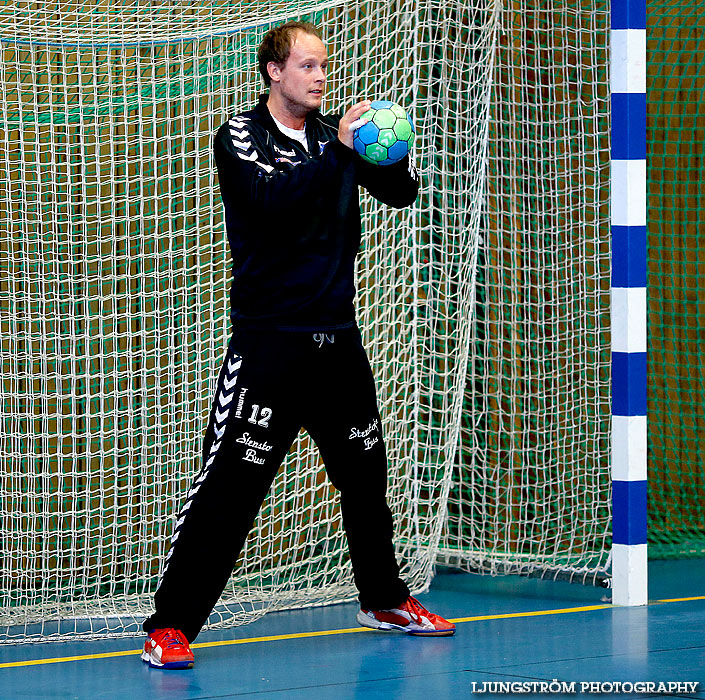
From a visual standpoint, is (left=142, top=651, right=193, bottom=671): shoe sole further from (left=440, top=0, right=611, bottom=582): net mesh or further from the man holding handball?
(left=440, top=0, right=611, bottom=582): net mesh

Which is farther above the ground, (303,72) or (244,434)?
(303,72)

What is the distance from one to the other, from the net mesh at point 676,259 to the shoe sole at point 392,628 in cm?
264

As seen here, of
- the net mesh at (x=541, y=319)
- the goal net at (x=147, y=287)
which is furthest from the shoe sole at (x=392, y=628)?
the net mesh at (x=541, y=319)

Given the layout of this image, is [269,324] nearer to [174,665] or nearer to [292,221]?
[292,221]

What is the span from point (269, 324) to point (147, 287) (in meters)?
1.69

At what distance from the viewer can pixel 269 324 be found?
4.49m

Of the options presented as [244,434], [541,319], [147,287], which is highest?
[147,287]

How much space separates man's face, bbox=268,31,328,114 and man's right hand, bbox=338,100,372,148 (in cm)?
22

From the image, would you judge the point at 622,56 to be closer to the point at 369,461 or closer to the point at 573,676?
the point at 369,461

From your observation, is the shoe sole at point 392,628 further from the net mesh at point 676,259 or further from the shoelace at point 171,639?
the net mesh at point 676,259

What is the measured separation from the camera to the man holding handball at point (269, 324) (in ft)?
14.6

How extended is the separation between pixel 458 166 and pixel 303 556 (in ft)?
6.33

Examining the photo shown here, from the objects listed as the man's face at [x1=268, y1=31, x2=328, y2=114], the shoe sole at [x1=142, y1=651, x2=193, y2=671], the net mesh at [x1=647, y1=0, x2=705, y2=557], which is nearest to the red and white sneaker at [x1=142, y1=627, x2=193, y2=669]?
the shoe sole at [x1=142, y1=651, x2=193, y2=671]

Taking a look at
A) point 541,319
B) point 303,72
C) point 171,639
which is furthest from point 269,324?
point 541,319
